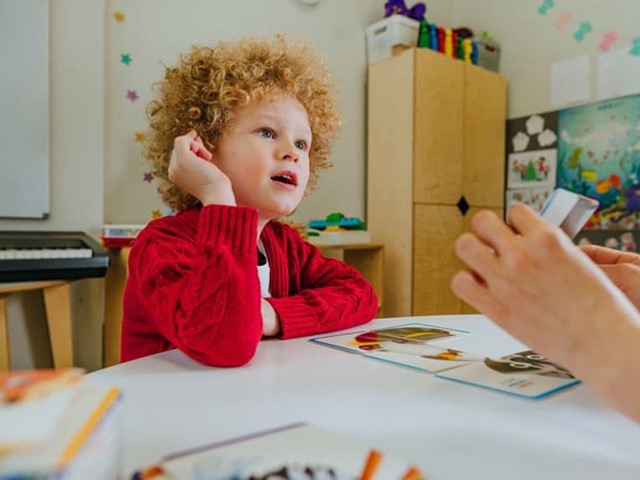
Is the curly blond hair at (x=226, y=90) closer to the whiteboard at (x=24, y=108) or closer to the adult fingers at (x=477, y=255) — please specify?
the adult fingers at (x=477, y=255)

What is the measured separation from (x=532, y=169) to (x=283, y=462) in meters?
2.76

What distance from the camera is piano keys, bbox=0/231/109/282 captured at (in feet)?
4.52

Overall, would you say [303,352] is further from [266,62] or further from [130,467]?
[266,62]

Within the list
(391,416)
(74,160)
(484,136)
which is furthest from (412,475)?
(484,136)

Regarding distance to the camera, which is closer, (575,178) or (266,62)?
(266,62)

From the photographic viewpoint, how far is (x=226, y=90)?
94 centimetres

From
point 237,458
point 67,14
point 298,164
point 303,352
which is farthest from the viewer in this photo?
point 67,14

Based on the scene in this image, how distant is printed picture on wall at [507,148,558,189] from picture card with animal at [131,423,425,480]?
8.75 feet

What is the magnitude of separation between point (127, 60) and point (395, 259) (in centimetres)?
149

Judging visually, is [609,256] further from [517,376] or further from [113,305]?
[113,305]

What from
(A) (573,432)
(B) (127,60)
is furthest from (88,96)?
(A) (573,432)

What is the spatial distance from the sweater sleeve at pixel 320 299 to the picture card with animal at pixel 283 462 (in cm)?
41

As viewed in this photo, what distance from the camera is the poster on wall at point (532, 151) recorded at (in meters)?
2.69

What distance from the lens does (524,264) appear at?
0.37 m
